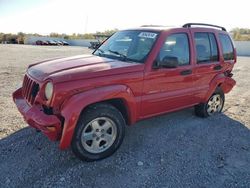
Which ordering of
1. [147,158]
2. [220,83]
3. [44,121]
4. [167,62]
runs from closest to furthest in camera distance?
[44,121], [147,158], [167,62], [220,83]

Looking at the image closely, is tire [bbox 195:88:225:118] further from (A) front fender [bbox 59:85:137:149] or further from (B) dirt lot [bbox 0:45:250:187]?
(A) front fender [bbox 59:85:137:149]

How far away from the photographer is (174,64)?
4047mm

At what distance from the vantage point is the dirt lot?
3.23 meters

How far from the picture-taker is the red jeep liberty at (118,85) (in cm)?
331

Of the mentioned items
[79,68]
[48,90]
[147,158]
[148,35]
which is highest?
[148,35]

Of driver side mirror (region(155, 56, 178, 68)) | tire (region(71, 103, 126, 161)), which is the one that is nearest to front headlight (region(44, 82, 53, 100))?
tire (region(71, 103, 126, 161))

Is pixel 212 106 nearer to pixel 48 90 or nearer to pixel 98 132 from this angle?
pixel 98 132

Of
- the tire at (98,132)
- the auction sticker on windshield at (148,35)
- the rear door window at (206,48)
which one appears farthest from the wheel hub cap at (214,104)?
the tire at (98,132)

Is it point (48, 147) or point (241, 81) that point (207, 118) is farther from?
point (241, 81)

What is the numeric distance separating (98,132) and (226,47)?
11.8 feet

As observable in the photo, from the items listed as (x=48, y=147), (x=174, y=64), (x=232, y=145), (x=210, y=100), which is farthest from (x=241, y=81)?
(x=48, y=147)

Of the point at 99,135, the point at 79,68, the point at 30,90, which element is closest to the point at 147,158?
the point at 99,135

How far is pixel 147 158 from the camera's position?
3.78m

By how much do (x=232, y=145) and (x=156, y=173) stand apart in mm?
1674
